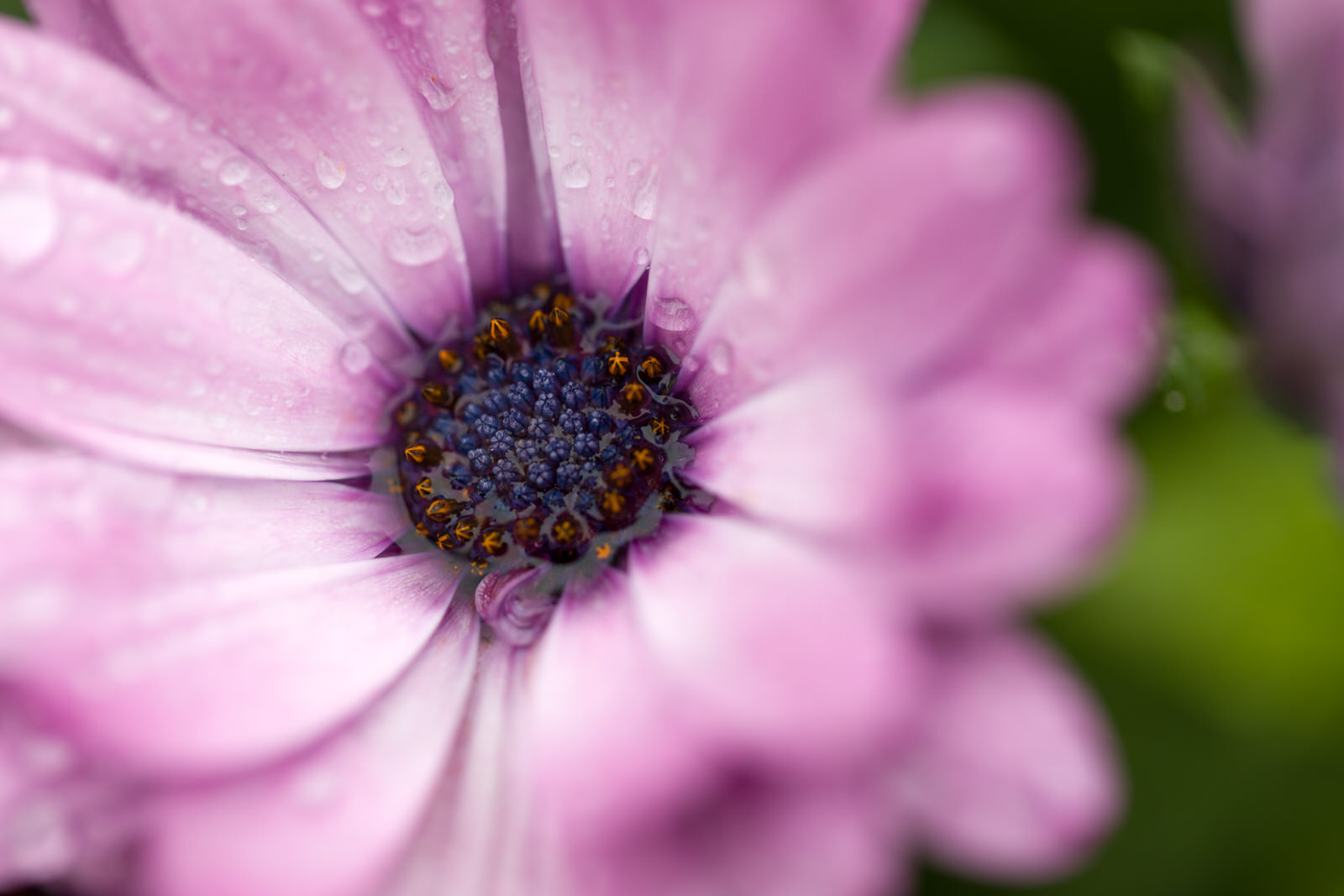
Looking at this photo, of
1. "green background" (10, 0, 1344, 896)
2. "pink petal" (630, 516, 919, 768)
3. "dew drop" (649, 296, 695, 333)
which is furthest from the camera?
"green background" (10, 0, 1344, 896)

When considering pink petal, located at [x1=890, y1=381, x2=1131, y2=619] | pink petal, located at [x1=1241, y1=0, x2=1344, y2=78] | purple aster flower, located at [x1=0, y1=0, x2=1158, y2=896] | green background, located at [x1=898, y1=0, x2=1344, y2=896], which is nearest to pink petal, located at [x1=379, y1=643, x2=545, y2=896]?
purple aster flower, located at [x1=0, y1=0, x2=1158, y2=896]

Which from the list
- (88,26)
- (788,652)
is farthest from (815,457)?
(88,26)

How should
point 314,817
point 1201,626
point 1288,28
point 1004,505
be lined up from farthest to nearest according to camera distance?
point 1201,626
point 1288,28
point 314,817
point 1004,505

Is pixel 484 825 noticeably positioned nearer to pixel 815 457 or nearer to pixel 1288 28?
pixel 815 457

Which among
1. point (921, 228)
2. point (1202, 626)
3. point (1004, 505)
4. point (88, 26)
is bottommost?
point (1202, 626)

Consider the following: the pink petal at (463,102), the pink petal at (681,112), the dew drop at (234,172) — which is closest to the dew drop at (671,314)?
the pink petal at (681,112)

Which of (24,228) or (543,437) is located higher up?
(24,228)

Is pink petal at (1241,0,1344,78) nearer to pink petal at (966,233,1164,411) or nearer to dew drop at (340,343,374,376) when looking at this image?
pink petal at (966,233,1164,411)
